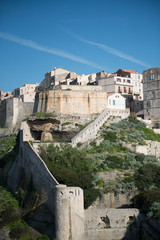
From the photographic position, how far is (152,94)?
50.6m

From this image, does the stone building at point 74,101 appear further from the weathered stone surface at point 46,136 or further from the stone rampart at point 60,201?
the stone rampart at point 60,201

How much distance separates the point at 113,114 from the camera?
4803cm

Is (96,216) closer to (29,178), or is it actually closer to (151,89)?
(29,178)

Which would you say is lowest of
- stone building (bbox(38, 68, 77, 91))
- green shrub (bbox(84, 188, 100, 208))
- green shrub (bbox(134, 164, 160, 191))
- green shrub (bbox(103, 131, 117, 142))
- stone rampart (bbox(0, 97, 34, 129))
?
green shrub (bbox(84, 188, 100, 208))

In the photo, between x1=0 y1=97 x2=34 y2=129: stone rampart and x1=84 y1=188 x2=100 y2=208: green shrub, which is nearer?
x1=84 y1=188 x2=100 y2=208: green shrub

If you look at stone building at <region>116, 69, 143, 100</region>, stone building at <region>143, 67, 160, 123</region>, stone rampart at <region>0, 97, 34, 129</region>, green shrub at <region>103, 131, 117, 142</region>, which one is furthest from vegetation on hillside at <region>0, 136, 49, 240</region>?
stone building at <region>116, 69, 143, 100</region>

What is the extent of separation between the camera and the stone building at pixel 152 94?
50.0m

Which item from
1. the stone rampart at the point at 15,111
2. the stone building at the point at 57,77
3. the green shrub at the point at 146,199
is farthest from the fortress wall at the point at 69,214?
the stone building at the point at 57,77

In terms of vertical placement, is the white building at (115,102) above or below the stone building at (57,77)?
below

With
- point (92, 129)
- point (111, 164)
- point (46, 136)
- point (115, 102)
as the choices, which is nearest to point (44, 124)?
point (46, 136)

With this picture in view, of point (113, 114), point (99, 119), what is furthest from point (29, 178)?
point (113, 114)

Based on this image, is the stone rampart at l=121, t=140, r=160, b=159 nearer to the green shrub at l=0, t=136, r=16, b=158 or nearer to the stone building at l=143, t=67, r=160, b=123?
the stone building at l=143, t=67, r=160, b=123

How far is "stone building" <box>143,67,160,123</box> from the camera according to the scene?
5000 centimetres

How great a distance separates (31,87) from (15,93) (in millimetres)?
3640
